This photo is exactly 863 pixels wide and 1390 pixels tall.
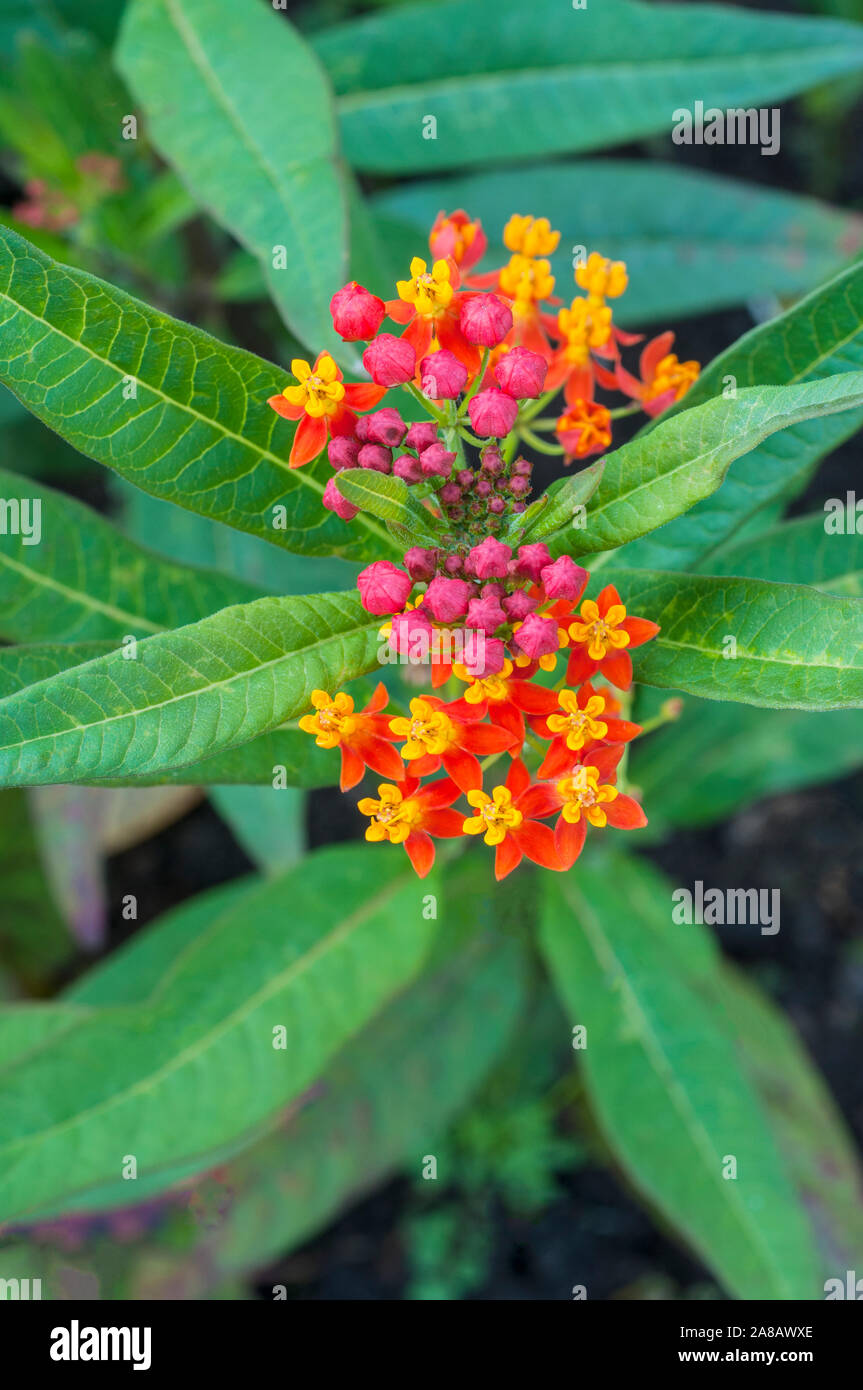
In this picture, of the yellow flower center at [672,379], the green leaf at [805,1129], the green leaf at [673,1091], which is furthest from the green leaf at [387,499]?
the green leaf at [805,1129]

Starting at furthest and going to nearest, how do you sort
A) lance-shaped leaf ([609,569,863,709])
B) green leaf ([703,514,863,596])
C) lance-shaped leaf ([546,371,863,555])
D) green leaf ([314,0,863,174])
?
green leaf ([314,0,863,174]), green leaf ([703,514,863,596]), lance-shaped leaf ([609,569,863,709]), lance-shaped leaf ([546,371,863,555])

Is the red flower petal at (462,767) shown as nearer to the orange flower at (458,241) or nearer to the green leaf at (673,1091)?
the orange flower at (458,241)

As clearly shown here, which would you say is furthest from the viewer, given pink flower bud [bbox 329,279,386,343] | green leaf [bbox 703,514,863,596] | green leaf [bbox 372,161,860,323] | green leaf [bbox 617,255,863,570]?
green leaf [bbox 372,161,860,323]

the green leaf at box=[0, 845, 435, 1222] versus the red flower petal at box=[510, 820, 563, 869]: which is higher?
the red flower petal at box=[510, 820, 563, 869]

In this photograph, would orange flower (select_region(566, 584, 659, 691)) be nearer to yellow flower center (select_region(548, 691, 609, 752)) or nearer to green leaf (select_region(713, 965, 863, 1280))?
yellow flower center (select_region(548, 691, 609, 752))

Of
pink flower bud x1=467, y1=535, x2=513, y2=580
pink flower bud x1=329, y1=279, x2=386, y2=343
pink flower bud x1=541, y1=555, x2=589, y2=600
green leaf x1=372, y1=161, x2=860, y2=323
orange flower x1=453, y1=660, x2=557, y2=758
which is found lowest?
orange flower x1=453, y1=660, x2=557, y2=758

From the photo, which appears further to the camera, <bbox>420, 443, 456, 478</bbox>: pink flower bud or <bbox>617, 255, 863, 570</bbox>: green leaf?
<bbox>617, 255, 863, 570</bbox>: green leaf

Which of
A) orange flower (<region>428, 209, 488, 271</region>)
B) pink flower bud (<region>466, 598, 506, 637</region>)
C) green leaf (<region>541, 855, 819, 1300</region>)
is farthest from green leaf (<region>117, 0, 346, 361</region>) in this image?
green leaf (<region>541, 855, 819, 1300</region>)
